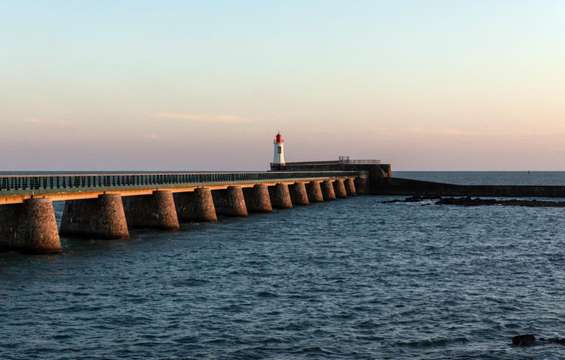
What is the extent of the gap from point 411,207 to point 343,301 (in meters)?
65.9

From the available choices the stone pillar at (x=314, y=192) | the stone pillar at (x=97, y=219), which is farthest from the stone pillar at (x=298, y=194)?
the stone pillar at (x=97, y=219)

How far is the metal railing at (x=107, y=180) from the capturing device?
36.9m

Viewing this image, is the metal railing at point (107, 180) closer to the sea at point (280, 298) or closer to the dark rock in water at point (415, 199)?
the sea at point (280, 298)

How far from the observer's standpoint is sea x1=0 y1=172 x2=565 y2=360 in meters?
19.5

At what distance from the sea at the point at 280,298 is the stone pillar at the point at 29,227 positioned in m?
0.80

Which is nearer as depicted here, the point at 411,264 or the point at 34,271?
the point at 34,271

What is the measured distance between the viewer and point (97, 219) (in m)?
43.3

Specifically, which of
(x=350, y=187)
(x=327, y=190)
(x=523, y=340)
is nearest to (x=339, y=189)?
(x=327, y=190)

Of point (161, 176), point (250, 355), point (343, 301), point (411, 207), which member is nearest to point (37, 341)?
point (250, 355)

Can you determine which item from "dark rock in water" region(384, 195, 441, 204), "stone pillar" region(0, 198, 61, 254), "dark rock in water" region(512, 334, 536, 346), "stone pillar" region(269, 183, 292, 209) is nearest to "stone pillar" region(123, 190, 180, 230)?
"stone pillar" region(0, 198, 61, 254)

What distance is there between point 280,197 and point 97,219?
40578 mm

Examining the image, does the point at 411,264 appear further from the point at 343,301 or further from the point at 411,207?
the point at 411,207

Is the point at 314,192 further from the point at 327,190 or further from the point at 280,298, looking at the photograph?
the point at 280,298

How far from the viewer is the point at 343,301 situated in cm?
2594
